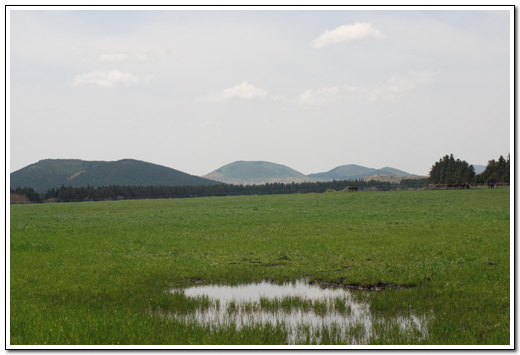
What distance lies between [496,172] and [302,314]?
117 metres

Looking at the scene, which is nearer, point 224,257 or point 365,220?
point 224,257

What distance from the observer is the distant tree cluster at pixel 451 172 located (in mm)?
128000

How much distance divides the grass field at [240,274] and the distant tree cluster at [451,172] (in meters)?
102

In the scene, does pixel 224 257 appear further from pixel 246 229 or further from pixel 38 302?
pixel 246 229

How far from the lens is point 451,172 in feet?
439

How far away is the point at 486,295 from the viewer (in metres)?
13.4

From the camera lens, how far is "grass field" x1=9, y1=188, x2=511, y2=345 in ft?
34.3

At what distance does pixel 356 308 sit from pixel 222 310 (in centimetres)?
359

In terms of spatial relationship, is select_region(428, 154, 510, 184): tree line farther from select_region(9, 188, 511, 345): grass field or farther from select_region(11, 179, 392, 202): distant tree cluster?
select_region(9, 188, 511, 345): grass field

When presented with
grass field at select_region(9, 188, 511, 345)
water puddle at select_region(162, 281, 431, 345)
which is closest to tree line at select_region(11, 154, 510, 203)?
grass field at select_region(9, 188, 511, 345)

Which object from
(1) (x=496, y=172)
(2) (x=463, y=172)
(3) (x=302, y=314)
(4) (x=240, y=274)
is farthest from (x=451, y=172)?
(3) (x=302, y=314)

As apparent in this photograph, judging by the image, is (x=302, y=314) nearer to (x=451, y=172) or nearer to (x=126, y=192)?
(x=451, y=172)

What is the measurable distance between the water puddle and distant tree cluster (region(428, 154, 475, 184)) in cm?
12359
